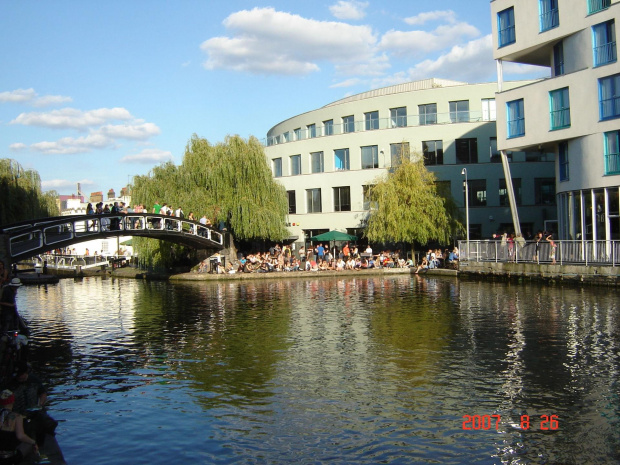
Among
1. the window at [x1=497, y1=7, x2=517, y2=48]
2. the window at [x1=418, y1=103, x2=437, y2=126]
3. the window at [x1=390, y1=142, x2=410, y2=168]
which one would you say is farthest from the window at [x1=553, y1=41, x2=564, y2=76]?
the window at [x1=418, y1=103, x2=437, y2=126]

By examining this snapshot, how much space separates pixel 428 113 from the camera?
51.6m

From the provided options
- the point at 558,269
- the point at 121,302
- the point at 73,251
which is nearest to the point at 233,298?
the point at 121,302

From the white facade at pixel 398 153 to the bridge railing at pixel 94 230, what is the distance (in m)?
15.2

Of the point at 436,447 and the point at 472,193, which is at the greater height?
the point at 472,193

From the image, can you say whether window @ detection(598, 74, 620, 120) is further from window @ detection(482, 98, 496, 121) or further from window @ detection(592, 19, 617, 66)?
window @ detection(482, 98, 496, 121)

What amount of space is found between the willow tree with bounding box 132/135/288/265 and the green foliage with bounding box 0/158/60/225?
8.48m

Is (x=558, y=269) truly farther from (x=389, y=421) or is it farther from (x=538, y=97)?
(x=389, y=421)

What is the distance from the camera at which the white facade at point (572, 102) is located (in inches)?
1170

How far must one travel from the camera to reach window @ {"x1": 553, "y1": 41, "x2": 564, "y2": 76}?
33.4m

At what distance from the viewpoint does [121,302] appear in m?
29.3

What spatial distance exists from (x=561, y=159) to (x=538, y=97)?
3.53 meters

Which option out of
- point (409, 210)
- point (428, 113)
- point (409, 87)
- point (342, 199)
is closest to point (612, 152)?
point (409, 210)

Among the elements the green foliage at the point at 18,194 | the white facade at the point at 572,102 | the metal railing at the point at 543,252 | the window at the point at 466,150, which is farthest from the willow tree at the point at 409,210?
the green foliage at the point at 18,194

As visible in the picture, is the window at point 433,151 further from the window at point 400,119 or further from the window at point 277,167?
the window at point 277,167
